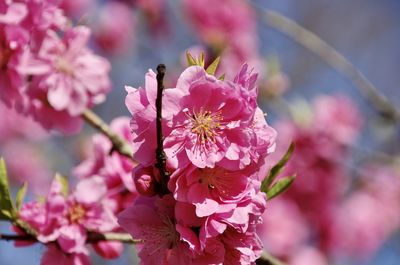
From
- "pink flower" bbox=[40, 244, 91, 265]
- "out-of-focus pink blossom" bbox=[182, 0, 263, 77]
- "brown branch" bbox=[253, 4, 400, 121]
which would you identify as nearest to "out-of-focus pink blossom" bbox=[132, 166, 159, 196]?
"pink flower" bbox=[40, 244, 91, 265]

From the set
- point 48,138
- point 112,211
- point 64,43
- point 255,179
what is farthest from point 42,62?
point 48,138

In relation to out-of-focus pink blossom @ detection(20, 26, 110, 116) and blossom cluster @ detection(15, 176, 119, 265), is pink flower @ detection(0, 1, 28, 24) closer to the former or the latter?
out-of-focus pink blossom @ detection(20, 26, 110, 116)

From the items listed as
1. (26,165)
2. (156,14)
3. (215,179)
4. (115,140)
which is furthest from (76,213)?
(26,165)

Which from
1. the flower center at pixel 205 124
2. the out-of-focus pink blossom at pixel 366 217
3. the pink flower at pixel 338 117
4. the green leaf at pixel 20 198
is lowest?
the out-of-focus pink blossom at pixel 366 217

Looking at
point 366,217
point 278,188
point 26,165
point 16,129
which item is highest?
point 278,188

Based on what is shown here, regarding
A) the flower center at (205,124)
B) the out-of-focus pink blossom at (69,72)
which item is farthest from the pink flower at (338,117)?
the flower center at (205,124)

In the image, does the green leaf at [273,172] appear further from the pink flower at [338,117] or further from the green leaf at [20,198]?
the pink flower at [338,117]

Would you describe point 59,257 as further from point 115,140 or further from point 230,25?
point 230,25
